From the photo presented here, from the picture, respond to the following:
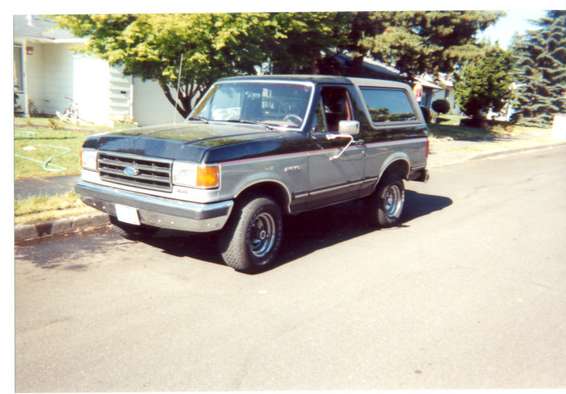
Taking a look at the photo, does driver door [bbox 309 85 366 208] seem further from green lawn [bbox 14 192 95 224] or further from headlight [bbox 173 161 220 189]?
green lawn [bbox 14 192 95 224]

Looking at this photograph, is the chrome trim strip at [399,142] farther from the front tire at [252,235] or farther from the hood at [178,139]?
the front tire at [252,235]

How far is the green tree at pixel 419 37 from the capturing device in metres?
19.2

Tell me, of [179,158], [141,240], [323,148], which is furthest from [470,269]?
[141,240]

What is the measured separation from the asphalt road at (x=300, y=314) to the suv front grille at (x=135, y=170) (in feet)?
2.81

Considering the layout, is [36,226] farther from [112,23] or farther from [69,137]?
[69,137]

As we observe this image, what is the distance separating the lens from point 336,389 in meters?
3.02

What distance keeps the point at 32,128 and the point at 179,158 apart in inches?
429

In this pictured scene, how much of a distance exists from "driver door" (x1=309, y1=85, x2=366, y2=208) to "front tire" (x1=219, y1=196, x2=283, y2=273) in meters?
0.68

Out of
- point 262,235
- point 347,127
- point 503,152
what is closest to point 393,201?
point 347,127

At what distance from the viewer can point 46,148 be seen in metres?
10.4

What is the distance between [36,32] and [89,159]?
15320mm

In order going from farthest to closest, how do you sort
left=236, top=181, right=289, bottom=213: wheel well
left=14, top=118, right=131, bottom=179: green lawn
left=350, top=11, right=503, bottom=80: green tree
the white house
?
left=350, top=11, right=503, bottom=80: green tree → the white house → left=14, top=118, right=131, bottom=179: green lawn → left=236, top=181, right=289, bottom=213: wheel well

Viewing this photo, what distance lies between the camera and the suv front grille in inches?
178

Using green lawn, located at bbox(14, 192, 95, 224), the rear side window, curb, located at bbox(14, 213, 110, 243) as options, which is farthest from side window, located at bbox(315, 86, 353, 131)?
green lawn, located at bbox(14, 192, 95, 224)
